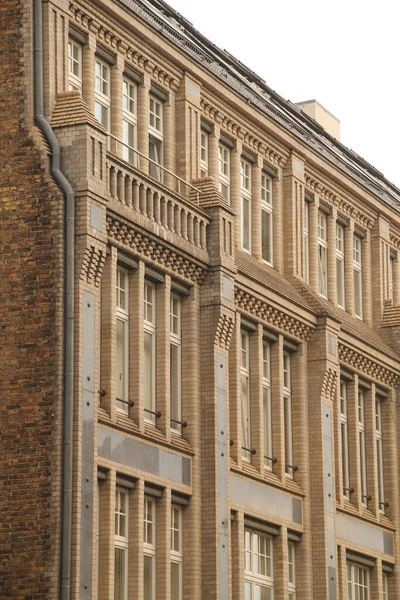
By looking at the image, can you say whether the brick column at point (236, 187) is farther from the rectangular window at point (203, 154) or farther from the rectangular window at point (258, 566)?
the rectangular window at point (258, 566)

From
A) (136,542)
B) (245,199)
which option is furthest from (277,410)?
(136,542)

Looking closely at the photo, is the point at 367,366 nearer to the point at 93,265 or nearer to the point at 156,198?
the point at 156,198

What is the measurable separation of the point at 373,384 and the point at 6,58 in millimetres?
18944

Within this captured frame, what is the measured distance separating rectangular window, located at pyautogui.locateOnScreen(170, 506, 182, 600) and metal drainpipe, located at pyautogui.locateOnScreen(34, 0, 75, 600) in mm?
5723

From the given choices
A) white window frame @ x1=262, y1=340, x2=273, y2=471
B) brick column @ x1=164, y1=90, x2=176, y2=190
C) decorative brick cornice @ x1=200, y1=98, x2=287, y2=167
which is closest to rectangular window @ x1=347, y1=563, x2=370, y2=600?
white window frame @ x1=262, y1=340, x2=273, y2=471

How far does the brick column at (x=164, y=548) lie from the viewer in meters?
40.0

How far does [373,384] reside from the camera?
5419 cm

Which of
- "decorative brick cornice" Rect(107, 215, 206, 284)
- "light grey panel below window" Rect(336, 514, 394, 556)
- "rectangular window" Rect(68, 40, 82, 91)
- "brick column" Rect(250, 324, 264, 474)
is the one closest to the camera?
"decorative brick cornice" Rect(107, 215, 206, 284)

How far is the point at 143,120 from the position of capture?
43.6 meters

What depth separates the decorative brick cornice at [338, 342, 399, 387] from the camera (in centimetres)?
5188

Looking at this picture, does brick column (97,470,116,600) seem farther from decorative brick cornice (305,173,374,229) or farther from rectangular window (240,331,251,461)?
decorative brick cornice (305,173,374,229)

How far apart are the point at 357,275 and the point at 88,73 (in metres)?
17.4

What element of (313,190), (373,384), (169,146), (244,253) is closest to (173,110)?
(169,146)

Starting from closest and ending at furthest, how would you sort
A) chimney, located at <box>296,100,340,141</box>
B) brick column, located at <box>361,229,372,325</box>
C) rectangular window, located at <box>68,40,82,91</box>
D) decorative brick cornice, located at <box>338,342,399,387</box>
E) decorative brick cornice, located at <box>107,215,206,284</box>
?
decorative brick cornice, located at <box>107,215,206,284</box>, rectangular window, located at <box>68,40,82,91</box>, decorative brick cornice, located at <box>338,342,399,387</box>, brick column, located at <box>361,229,372,325</box>, chimney, located at <box>296,100,340,141</box>
